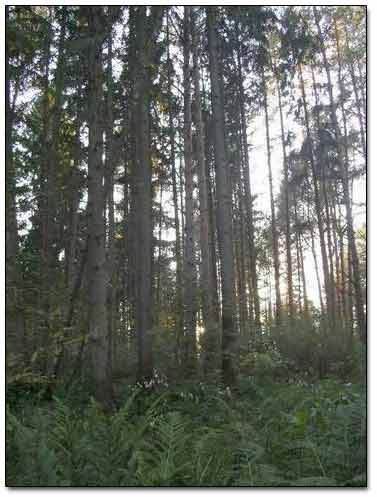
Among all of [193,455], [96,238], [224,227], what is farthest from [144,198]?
[193,455]

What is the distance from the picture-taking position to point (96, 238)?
500 cm

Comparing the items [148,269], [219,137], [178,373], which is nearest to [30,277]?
[148,269]

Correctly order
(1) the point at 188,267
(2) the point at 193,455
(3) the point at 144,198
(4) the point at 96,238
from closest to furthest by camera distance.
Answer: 1. (2) the point at 193,455
2. (4) the point at 96,238
3. (3) the point at 144,198
4. (1) the point at 188,267

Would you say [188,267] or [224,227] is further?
[188,267]

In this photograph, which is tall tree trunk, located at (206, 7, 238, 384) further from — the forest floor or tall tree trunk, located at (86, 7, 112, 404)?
the forest floor

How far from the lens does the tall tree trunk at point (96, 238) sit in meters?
4.89

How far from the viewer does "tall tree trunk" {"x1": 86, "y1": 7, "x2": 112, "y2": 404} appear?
489 cm

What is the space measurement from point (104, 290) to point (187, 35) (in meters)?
7.32

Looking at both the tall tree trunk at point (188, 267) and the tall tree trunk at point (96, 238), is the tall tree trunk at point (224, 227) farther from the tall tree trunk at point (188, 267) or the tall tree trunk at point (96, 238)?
the tall tree trunk at point (96, 238)

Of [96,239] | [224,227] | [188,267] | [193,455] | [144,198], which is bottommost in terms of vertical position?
[193,455]

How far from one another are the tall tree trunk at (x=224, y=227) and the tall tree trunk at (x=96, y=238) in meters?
2.53

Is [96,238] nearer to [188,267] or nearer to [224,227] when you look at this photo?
[224,227]

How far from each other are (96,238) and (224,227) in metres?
3.07

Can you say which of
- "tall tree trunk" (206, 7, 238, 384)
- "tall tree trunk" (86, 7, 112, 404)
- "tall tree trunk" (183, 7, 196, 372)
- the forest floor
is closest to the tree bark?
"tall tree trunk" (86, 7, 112, 404)
